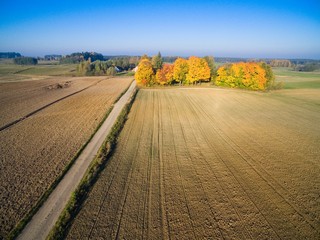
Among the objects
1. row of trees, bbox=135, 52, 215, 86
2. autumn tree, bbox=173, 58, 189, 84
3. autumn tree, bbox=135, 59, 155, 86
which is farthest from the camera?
autumn tree, bbox=173, 58, 189, 84

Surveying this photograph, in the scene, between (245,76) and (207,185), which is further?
(245,76)

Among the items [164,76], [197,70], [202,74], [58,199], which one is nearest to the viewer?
[58,199]

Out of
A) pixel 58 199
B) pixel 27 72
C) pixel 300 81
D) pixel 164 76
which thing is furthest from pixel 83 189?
pixel 27 72

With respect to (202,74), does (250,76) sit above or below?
below

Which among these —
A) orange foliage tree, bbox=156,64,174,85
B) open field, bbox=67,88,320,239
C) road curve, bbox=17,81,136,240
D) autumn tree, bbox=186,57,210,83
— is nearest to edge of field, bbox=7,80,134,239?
road curve, bbox=17,81,136,240

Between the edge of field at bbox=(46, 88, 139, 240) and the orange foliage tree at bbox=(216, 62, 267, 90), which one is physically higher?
the orange foliage tree at bbox=(216, 62, 267, 90)

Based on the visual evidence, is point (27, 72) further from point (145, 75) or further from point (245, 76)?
point (245, 76)

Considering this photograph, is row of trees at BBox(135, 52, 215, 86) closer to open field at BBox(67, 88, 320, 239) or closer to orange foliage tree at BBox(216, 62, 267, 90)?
orange foliage tree at BBox(216, 62, 267, 90)
